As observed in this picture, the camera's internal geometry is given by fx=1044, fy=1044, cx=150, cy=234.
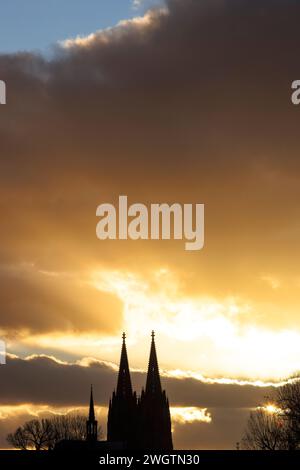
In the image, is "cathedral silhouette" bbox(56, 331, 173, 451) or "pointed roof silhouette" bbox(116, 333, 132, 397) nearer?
"cathedral silhouette" bbox(56, 331, 173, 451)

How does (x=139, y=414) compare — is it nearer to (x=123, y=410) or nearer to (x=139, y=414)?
(x=139, y=414)

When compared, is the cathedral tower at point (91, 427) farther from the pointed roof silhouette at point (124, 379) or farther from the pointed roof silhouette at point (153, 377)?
the pointed roof silhouette at point (153, 377)

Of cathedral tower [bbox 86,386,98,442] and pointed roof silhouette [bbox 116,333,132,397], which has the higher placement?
pointed roof silhouette [bbox 116,333,132,397]

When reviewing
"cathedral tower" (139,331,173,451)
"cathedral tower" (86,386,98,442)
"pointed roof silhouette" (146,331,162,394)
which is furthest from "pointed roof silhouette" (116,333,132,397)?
"cathedral tower" (86,386,98,442)

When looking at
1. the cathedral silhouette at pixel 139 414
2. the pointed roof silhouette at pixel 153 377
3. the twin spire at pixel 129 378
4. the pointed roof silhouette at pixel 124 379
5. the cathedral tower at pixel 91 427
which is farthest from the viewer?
the pointed roof silhouette at pixel 153 377

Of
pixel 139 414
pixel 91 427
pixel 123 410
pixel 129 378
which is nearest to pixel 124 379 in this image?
pixel 129 378

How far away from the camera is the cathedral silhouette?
136000mm

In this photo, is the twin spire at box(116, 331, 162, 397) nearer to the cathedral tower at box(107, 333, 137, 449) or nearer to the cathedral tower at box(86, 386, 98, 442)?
the cathedral tower at box(107, 333, 137, 449)

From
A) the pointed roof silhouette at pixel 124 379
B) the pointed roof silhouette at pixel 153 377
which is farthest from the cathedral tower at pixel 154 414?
the pointed roof silhouette at pixel 124 379

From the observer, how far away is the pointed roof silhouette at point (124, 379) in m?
138

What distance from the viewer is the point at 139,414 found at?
13712 cm

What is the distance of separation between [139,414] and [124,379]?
497cm
